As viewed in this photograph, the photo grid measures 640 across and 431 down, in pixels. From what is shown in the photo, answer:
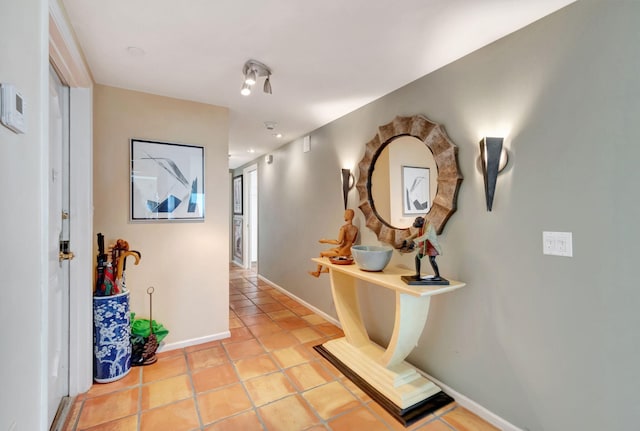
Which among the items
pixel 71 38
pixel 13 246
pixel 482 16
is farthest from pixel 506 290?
pixel 71 38

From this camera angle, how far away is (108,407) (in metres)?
1.87

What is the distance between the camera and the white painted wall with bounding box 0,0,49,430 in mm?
788

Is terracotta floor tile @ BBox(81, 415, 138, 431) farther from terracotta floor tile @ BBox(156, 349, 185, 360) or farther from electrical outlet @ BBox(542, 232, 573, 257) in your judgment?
electrical outlet @ BBox(542, 232, 573, 257)

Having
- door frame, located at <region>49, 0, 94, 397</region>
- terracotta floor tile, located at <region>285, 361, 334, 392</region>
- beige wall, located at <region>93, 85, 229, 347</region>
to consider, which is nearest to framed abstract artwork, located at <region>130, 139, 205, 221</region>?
beige wall, located at <region>93, 85, 229, 347</region>

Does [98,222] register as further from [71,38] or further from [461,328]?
[461,328]

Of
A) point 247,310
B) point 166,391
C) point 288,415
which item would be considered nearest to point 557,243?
point 288,415

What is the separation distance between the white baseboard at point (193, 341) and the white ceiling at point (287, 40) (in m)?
2.25

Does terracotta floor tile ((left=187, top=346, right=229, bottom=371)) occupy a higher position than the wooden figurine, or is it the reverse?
the wooden figurine

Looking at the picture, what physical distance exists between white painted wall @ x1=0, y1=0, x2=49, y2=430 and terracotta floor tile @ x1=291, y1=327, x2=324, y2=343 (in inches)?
Result: 81.0

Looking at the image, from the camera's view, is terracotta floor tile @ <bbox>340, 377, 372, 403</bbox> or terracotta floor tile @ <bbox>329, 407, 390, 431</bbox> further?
terracotta floor tile @ <bbox>340, 377, 372, 403</bbox>

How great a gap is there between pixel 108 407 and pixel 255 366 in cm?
97

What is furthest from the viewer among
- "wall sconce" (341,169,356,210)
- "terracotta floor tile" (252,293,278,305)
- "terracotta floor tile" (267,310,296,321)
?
"terracotta floor tile" (252,293,278,305)

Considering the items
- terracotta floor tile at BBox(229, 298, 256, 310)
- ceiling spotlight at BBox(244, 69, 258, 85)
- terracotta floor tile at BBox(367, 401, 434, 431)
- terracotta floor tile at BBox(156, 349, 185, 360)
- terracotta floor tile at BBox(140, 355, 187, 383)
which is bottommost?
terracotta floor tile at BBox(367, 401, 434, 431)

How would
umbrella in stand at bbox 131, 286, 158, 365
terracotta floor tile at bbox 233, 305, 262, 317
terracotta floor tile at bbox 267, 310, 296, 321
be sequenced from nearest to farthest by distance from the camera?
umbrella in stand at bbox 131, 286, 158, 365 → terracotta floor tile at bbox 267, 310, 296, 321 → terracotta floor tile at bbox 233, 305, 262, 317
